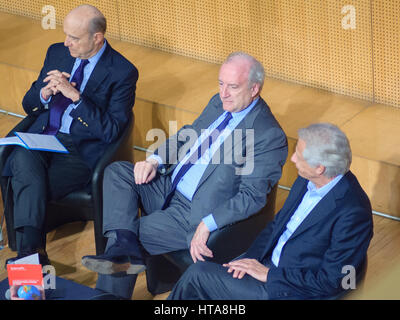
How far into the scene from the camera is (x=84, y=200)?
420cm

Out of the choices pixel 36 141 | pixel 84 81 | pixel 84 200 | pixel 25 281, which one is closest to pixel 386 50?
pixel 84 81

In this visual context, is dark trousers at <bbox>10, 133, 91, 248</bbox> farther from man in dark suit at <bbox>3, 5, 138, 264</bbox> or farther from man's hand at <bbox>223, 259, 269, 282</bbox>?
man's hand at <bbox>223, 259, 269, 282</bbox>

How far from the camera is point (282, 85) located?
543 centimetres

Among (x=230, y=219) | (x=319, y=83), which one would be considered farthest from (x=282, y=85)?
(x=230, y=219)

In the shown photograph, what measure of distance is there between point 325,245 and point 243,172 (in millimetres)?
679

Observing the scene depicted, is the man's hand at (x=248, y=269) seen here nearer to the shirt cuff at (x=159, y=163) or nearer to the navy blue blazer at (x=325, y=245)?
the navy blue blazer at (x=325, y=245)

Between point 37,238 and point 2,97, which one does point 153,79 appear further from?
point 37,238

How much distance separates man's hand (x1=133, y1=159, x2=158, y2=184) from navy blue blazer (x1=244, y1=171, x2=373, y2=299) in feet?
2.74

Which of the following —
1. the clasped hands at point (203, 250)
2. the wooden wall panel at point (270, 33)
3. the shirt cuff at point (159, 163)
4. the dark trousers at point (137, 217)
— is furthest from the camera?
the wooden wall panel at point (270, 33)

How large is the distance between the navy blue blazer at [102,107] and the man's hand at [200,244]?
0.86 m

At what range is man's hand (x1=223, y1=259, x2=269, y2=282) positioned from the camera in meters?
3.36

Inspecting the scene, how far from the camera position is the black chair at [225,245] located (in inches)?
145

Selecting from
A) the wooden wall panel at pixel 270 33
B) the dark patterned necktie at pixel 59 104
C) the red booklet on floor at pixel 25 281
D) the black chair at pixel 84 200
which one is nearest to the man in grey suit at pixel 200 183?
the black chair at pixel 84 200

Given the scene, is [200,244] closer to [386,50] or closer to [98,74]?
[98,74]
